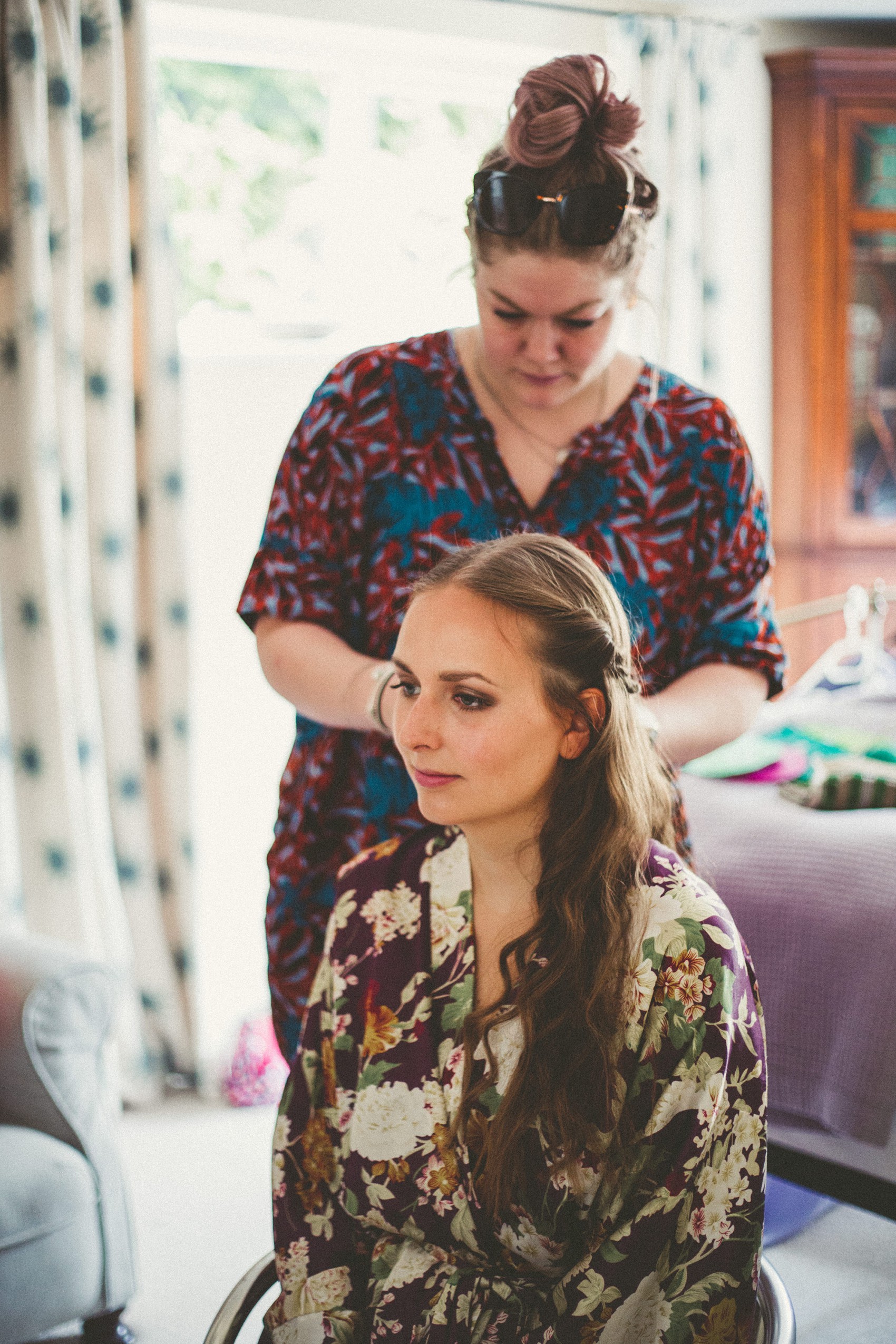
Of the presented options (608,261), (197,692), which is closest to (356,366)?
(608,261)

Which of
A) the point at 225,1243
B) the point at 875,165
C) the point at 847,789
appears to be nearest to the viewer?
the point at 847,789

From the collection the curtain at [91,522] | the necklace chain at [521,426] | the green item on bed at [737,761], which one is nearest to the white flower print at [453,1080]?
the necklace chain at [521,426]

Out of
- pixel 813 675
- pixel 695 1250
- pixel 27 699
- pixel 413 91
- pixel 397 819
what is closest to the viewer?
pixel 695 1250

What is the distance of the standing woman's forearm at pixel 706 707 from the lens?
4.20ft

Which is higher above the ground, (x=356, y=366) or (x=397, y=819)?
(x=356, y=366)

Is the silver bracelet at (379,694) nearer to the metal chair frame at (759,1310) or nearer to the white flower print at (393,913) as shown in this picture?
the white flower print at (393,913)

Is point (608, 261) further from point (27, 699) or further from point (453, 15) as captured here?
point (453, 15)

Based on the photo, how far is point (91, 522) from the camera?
9.66ft

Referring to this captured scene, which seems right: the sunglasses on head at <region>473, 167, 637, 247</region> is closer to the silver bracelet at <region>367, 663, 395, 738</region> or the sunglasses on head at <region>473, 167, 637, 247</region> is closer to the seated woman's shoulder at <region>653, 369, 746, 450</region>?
the seated woman's shoulder at <region>653, 369, 746, 450</region>

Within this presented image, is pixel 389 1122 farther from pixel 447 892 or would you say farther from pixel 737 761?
pixel 737 761

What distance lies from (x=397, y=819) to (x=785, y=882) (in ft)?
3.27

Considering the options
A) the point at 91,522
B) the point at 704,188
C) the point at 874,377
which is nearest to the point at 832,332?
the point at 874,377

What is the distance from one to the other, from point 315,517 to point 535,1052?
58cm

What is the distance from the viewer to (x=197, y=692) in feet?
11.0
